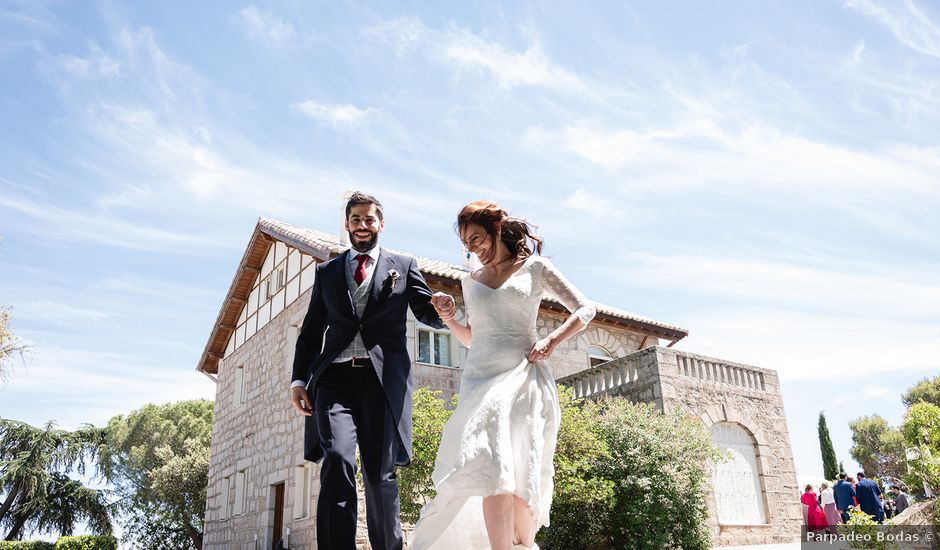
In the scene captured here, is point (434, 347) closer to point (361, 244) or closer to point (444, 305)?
point (361, 244)

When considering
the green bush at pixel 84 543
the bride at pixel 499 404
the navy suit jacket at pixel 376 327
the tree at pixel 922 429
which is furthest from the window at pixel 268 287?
the bride at pixel 499 404

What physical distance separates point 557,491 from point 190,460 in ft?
65.4

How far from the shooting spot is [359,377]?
3342 millimetres

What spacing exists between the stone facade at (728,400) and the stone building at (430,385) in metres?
0.02

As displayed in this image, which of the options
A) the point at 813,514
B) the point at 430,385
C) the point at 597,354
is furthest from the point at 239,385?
the point at 813,514

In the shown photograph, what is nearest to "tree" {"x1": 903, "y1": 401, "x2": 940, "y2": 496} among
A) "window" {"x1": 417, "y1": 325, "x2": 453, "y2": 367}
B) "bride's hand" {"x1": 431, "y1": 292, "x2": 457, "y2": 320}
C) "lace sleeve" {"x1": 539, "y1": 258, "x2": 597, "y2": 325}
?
"lace sleeve" {"x1": 539, "y1": 258, "x2": 597, "y2": 325}

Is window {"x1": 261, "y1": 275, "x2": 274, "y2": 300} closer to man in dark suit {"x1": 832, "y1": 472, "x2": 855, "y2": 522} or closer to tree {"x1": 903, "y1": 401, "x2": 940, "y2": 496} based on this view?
man in dark suit {"x1": 832, "y1": 472, "x2": 855, "y2": 522}

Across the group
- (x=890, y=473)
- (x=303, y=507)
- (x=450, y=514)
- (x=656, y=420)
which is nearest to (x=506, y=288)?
(x=450, y=514)

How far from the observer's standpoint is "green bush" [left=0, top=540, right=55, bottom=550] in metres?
21.5

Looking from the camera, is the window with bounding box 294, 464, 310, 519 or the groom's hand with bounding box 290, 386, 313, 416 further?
the window with bounding box 294, 464, 310, 519

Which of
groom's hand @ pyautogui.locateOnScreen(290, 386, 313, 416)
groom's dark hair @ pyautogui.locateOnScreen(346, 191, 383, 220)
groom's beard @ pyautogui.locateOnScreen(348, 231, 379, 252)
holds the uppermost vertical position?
groom's dark hair @ pyautogui.locateOnScreen(346, 191, 383, 220)

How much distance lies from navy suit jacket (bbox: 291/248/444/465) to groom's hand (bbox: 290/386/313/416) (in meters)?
0.03

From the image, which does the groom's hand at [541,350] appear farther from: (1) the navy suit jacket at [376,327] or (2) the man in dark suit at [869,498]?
(2) the man in dark suit at [869,498]

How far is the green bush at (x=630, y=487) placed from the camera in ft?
33.9
